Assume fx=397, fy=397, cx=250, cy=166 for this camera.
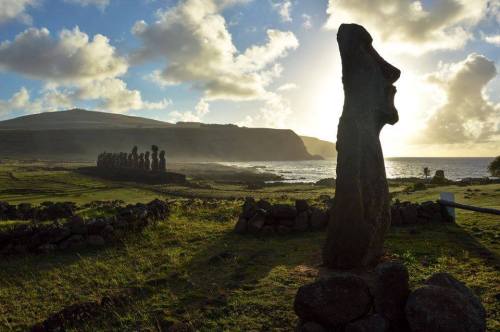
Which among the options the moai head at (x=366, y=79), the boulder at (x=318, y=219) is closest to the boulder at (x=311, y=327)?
the moai head at (x=366, y=79)

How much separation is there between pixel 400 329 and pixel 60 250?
455 inches

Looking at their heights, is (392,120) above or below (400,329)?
above

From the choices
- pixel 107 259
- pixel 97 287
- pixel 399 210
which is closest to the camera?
pixel 97 287

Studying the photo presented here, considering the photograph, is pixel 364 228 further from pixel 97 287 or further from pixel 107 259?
pixel 107 259

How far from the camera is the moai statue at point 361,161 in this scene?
10.7 m

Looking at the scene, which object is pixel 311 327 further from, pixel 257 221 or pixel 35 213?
pixel 35 213

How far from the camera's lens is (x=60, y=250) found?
13.8 m

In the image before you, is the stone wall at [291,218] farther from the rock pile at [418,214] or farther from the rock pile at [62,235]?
the rock pile at [62,235]

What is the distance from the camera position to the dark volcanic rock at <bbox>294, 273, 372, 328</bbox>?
6.57 metres

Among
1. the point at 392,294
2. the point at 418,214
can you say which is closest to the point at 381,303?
the point at 392,294

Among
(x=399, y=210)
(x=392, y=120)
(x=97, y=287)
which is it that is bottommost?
(x=97, y=287)

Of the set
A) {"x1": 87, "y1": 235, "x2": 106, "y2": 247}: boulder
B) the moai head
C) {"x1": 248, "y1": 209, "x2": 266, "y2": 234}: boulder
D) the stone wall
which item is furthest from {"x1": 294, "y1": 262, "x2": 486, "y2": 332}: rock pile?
{"x1": 87, "y1": 235, "x2": 106, "y2": 247}: boulder

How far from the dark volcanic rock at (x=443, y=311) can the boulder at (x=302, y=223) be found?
400 inches

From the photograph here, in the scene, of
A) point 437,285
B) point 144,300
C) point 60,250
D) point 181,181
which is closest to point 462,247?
point 437,285
